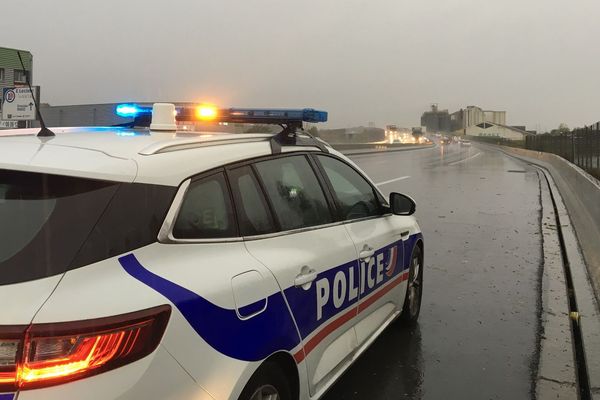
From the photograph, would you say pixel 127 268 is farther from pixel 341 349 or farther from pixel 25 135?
pixel 341 349

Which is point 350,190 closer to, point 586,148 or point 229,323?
point 229,323

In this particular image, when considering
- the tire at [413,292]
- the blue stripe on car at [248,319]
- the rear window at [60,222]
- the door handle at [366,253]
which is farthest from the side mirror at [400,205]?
the rear window at [60,222]

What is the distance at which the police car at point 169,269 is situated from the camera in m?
1.76

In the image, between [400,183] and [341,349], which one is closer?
[341,349]

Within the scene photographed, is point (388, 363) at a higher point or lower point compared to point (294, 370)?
lower

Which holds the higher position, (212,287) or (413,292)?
(212,287)

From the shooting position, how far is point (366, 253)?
3623 millimetres

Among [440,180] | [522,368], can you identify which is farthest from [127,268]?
[440,180]

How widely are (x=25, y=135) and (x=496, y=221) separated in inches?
402

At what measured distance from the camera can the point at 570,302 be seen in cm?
588

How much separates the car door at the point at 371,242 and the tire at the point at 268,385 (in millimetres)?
1029

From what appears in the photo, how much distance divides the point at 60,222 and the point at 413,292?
366 cm

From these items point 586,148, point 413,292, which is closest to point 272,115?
point 413,292

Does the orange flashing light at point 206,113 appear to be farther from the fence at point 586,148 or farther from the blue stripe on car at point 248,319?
the fence at point 586,148
